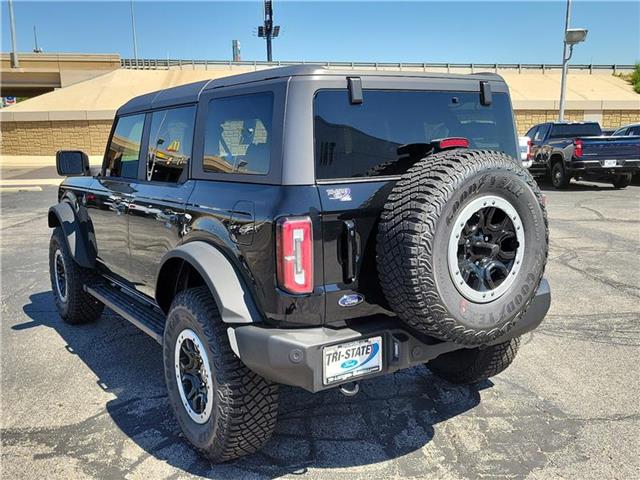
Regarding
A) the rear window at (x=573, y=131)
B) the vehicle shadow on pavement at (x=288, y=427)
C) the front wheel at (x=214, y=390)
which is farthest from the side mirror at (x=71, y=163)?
the rear window at (x=573, y=131)

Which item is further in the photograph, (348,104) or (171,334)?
(171,334)

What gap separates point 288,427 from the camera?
10.7 ft

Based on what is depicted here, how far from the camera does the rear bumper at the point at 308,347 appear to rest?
2.47 meters

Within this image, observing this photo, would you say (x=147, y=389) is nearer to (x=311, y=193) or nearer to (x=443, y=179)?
(x=311, y=193)

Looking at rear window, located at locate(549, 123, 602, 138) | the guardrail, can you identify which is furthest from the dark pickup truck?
the guardrail

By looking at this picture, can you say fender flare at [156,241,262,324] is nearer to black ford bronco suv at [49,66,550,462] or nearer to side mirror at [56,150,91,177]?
black ford bronco suv at [49,66,550,462]

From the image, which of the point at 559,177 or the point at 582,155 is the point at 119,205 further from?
the point at 559,177

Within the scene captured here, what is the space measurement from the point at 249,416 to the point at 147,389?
1.35m

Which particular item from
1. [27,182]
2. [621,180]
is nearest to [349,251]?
[621,180]

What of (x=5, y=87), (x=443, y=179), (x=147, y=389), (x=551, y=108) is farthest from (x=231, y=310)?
(x=5, y=87)

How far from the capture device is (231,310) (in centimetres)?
261

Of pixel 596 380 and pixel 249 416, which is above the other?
pixel 249 416

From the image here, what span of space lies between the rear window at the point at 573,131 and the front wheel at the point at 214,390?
1535 centimetres

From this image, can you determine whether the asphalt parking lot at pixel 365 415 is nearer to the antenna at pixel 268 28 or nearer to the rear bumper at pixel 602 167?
the rear bumper at pixel 602 167
